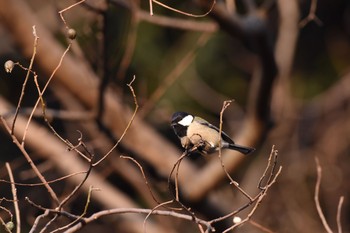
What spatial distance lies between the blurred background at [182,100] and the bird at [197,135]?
33cm

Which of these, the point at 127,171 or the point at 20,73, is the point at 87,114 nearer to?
the point at 127,171

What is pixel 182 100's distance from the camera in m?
6.18

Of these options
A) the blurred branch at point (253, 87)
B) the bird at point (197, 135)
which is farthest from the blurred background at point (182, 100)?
the bird at point (197, 135)

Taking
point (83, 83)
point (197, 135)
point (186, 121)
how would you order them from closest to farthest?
point (197, 135) < point (186, 121) < point (83, 83)

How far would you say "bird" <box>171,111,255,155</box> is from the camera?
2.43m

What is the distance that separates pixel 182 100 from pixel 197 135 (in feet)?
12.3

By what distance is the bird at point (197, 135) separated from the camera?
2.43 meters

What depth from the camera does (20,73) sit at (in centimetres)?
622

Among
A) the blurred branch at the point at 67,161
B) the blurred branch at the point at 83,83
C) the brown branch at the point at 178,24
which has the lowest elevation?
the blurred branch at the point at 67,161

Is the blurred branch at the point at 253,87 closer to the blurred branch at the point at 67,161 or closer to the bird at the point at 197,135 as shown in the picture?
the blurred branch at the point at 67,161

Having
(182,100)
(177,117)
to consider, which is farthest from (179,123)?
(182,100)

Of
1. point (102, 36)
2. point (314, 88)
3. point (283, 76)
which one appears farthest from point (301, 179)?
point (102, 36)

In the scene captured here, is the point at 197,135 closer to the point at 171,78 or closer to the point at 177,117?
the point at 177,117

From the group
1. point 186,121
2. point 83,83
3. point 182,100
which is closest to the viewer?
point 186,121
